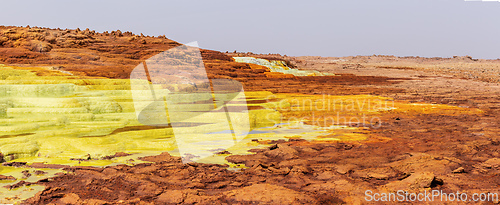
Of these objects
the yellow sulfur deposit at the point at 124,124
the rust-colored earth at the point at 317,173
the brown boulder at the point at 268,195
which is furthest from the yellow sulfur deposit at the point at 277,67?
the brown boulder at the point at 268,195

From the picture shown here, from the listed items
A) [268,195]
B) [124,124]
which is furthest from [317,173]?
[124,124]

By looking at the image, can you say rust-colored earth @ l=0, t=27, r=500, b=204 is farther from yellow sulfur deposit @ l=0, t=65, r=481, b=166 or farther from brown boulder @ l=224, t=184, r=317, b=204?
yellow sulfur deposit @ l=0, t=65, r=481, b=166

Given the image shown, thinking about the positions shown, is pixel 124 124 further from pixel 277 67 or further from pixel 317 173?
pixel 277 67

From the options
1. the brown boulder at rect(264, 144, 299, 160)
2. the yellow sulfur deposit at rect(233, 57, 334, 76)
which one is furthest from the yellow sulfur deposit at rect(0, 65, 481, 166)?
the yellow sulfur deposit at rect(233, 57, 334, 76)

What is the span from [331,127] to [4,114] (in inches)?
389

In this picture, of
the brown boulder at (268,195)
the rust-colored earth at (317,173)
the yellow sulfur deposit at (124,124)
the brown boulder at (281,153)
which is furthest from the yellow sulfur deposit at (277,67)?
the brown boulder at (268,195)

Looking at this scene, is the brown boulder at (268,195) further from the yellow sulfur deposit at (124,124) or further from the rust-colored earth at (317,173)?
the yellow sulfur deposit at (124,124)

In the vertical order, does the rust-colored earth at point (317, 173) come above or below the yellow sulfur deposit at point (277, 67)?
below

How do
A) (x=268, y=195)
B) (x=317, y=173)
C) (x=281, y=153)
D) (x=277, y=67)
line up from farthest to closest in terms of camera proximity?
1. (x=277, y=67)
2. (x=281, y=153)
3. (x=317, y=173)
4. (x=268, y=195)

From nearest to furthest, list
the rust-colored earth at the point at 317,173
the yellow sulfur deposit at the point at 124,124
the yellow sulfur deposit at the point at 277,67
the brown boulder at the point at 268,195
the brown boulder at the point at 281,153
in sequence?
the brown boulder at the point at 268,195, the rust-colored earth at the point at 317,173, the brown boulder at the point at 281,153, the yellow sulfur deposit at the point at 124,124, the yellow sulfur deposit at the point at 277,67

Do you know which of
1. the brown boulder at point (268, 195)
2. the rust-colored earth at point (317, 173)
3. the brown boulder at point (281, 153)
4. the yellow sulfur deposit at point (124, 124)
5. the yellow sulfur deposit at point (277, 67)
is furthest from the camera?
the yellow sulfur deposit at point (277, 67)

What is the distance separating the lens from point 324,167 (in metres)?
6.32

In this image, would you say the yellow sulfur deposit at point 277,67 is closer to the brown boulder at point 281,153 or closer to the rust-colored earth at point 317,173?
the rust-colored earth at point 317,173

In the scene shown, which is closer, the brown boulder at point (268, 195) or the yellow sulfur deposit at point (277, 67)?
the brown boulder at point (268, 195)
